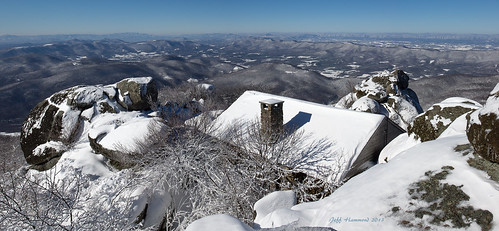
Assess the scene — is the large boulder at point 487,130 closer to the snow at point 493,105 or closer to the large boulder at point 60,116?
the snow at point 493,105

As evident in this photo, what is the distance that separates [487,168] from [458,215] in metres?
1.35

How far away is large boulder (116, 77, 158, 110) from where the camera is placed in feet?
86.5

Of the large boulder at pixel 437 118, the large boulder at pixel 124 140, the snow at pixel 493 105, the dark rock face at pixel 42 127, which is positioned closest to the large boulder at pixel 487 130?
the snow at pixel 493 105

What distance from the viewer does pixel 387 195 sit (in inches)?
205

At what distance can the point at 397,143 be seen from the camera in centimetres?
1341

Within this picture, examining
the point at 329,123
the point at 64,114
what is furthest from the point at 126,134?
the point at 329,123

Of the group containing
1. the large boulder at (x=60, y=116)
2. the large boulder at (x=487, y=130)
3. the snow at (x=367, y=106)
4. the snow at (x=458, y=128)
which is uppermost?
the large boulder at (x=487, y=130)

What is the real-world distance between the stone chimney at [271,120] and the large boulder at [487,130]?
902 centimetres

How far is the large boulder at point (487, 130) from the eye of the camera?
470 cm

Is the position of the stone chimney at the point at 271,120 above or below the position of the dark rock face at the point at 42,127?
above

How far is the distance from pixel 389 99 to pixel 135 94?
25525mm

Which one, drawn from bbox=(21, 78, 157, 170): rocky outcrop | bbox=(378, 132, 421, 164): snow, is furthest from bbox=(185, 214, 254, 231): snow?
bbox=(21, 78, 157, 170): rocky outcrop

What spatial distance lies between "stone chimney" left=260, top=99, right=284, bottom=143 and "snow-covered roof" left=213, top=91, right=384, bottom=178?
0.56 meters

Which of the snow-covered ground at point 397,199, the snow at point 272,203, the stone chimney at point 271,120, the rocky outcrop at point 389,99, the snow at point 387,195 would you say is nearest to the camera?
the snow-covered ground at point 397,199
